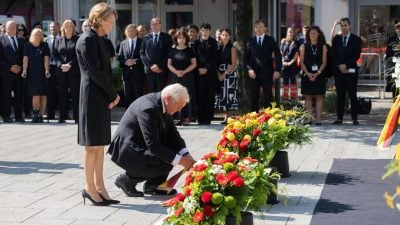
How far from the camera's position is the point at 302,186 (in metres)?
9.16

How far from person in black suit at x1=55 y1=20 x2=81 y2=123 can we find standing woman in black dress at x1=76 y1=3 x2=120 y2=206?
25.4ft

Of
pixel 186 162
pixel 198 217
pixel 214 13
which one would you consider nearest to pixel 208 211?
pixel 198 217

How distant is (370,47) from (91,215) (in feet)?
56.3

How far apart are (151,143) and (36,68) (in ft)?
28.8

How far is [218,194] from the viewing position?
229 inches

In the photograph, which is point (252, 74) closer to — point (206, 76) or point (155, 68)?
point (206, 76)

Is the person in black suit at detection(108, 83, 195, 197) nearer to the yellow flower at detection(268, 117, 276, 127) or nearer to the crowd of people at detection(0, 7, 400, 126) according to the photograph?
the yellow flower at detection(268, 117, 276, 127)

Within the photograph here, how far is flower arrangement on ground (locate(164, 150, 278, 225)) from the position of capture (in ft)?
19.1

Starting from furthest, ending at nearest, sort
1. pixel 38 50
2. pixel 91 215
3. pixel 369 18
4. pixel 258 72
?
pixel 369 18 → pixel 38 50 → pixel 258 72 → pixel 91 215

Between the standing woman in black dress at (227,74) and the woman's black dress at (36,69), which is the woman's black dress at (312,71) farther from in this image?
the woman's black dress at (36,69)

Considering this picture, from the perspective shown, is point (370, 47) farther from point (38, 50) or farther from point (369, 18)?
point (38, 50)

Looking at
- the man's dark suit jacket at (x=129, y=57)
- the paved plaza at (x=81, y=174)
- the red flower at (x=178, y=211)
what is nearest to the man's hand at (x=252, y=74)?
the paved plaza at (x=81, y=174)

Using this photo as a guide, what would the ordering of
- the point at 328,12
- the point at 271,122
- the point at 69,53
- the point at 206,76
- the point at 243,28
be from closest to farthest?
the point at 271,122 → the point at 206,76 → the point at 69,53 → the point at 243,28 → the point at 328,12

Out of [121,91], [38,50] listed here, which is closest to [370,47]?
[121,91]
